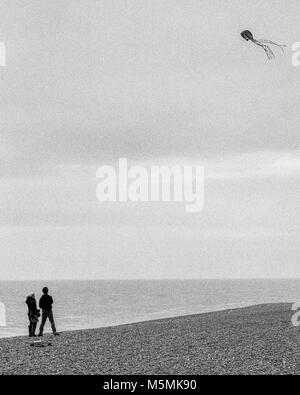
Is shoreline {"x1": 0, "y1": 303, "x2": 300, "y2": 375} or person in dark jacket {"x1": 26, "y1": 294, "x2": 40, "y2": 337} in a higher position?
person in dark jacket {"x1": 26, "y1": 294, "x2": 40, "y2": 337}

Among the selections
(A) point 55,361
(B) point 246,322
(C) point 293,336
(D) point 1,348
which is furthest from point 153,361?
(B) point 246,322

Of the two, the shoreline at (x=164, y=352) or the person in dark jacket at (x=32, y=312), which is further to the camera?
the person in dark jacket at (x=32, y=312)

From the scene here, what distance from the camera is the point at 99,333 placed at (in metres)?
26.2

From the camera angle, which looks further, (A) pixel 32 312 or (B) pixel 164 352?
(A) pixel 32 312

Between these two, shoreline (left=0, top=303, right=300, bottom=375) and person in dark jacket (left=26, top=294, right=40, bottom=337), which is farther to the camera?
person in dark jacket (left=26, top=294, right=40, bottom=337)

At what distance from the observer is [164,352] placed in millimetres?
20562

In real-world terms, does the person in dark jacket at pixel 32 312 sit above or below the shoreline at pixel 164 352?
above

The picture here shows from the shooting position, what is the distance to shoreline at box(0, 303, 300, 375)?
Answer: 1781 cm

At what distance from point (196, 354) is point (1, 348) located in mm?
7564

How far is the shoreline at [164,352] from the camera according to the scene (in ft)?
58.4

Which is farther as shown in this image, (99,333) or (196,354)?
(99,333)

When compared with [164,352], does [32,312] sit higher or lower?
higher
